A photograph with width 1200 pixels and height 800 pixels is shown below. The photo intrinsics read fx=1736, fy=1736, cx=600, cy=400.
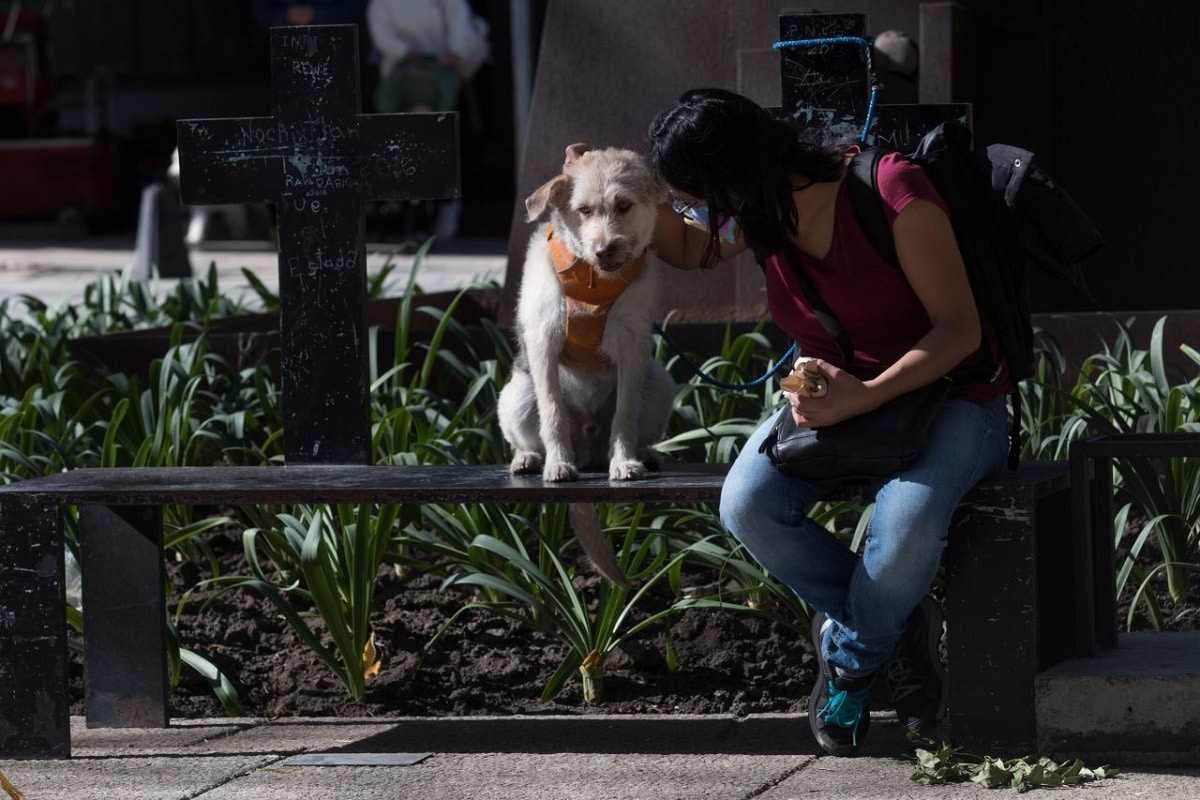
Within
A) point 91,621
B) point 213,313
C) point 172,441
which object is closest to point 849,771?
point 91,621

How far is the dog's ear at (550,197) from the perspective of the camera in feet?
12.8

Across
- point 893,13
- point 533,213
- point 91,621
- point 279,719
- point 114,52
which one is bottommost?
point 279,719

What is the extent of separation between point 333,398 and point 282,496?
0.51 m

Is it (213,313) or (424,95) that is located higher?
(424,95)

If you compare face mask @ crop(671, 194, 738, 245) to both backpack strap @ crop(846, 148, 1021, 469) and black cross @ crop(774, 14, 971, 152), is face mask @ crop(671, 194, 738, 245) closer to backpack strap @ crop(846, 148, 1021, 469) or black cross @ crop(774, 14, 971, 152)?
black cross @ crop(774, 14, 971, 152)

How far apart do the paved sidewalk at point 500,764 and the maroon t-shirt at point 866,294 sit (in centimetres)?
81

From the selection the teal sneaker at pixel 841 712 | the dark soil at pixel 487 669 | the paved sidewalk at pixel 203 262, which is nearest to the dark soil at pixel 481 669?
the dark soil at pixel 487 669

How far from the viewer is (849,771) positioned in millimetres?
3500

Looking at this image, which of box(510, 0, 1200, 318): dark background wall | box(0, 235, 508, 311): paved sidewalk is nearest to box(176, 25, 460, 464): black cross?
box(510, 0, 1200, 318): dark background wall

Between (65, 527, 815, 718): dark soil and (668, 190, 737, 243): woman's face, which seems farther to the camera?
(65, 527, 815, 718): dark soil

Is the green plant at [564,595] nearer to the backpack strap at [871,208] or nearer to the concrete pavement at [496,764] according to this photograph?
the concrete pavement at [496,764]

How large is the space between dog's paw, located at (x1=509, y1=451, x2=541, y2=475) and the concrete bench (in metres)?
0.06

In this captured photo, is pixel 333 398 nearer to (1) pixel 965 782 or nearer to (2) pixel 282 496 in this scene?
(2) pixel 282 496

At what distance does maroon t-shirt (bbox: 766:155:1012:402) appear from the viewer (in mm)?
3381
